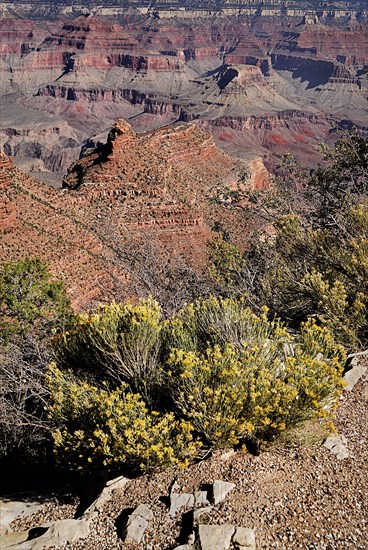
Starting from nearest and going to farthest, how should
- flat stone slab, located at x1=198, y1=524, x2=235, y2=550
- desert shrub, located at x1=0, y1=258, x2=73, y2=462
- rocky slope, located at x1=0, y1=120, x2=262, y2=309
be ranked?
flat stone slab, located at x1=198, y1=524, x2=235, y2=550 → desert shrub, located at x1=0, y1=258, x2=73, y2=462 → rocky slope, located at x1=0, y1=120, x2=262, y2=309

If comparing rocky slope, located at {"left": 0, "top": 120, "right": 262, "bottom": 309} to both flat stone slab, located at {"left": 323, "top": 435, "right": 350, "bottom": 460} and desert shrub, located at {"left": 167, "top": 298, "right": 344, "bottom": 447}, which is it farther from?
flat stone slab, located at {"left": 323, "top": 435, "right": 350, "bottom": 460}

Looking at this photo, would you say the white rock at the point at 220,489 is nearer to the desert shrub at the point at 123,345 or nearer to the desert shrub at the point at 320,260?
the desert shrub at the point at 123,345

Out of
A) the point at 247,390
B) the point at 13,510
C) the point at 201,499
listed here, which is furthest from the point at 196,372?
the point at 13,510

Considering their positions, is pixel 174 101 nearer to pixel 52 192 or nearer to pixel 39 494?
pixel 52 192

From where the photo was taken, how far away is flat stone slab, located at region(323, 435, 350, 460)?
361 inches

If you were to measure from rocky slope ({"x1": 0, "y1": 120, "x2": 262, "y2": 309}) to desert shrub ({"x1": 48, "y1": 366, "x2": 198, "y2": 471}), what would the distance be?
1234cm

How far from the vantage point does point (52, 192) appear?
114 ft

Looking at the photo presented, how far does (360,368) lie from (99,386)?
16.7 feet

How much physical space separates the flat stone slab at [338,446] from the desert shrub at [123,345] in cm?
311

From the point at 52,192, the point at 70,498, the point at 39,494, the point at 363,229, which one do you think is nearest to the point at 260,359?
the point at 70,498

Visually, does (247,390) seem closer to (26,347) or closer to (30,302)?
(26,347)

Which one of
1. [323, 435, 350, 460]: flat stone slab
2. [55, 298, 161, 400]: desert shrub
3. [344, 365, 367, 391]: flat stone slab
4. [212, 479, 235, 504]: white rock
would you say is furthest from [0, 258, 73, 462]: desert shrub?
[344, 365, 367, 391]: flat stone slab

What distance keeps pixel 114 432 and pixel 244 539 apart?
2370 millimetres

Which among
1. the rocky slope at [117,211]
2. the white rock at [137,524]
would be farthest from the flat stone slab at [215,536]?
the rocky slope at [117,211]
